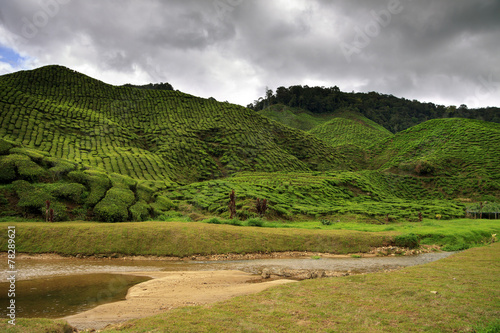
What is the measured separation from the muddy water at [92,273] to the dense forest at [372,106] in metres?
142

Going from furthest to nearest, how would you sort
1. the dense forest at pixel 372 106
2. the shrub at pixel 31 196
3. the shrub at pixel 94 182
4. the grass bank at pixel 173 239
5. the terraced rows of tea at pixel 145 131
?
the dense forest at pixel 372 106, the terraced rows of tea at pixel 145 131, the shrub at pixel 94 182, the shrub at pixel 31 196, the grass bank at pixel 173 239

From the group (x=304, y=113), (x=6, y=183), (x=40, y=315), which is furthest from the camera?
(x=304, y=113)

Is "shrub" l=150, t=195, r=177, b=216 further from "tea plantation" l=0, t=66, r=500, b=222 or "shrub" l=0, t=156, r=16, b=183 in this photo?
"shrub" l=0, t=156, r=16, b=183

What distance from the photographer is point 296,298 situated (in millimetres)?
10055

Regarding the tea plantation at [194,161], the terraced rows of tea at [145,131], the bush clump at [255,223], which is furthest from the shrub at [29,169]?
the bush clump at [255,223]

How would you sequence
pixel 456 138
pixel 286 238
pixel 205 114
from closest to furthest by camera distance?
pixel 286 238
pixel 456 138
pixel 205 114

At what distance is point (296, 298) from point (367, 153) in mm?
79432

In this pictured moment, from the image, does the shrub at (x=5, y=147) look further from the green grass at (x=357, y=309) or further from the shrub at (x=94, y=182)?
the green grass at (x=357, y=309)

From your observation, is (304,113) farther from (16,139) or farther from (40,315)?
(40,315)

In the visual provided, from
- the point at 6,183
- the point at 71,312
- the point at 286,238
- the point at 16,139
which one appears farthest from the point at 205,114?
the point at 71,312

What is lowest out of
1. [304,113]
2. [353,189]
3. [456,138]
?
[353,189]

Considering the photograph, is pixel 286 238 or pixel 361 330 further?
pixel 286 238

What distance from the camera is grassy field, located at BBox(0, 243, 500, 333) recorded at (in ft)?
24.6

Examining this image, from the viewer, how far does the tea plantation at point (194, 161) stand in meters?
29.7
